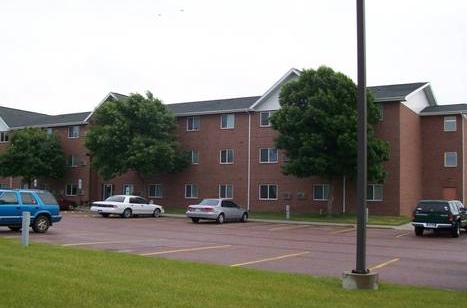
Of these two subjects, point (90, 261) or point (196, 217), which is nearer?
point (90, 261)

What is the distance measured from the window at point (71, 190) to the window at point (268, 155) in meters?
21.7

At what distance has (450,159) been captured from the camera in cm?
4375

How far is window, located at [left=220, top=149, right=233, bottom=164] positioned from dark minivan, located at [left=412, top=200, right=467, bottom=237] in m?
22.3

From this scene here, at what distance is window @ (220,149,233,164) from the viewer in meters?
47.2

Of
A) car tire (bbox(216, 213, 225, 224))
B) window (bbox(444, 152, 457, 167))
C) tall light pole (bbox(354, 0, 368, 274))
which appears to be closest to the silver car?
car tire (bbox(216, 213, 225, 224))

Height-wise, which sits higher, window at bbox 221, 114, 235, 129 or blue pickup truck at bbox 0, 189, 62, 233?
window at bbox 221, 114, 235, 129

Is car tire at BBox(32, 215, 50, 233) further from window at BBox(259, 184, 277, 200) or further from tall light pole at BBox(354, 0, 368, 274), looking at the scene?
window at BBox(259, 184, 277, 200)

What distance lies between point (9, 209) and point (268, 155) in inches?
1050

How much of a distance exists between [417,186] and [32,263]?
37.9 m

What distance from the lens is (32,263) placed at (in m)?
10.5

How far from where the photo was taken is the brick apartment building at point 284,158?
40.7 meters

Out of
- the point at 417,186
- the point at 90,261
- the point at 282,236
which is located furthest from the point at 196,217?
the point at 90,261

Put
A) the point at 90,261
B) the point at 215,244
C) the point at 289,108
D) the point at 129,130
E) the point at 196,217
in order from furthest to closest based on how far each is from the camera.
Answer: the point at 129,130
the point at 289,108
the point at 196,217
the point at 215,244
the point at 90,261

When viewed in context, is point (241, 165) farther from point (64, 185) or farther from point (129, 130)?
point (64, 185)
